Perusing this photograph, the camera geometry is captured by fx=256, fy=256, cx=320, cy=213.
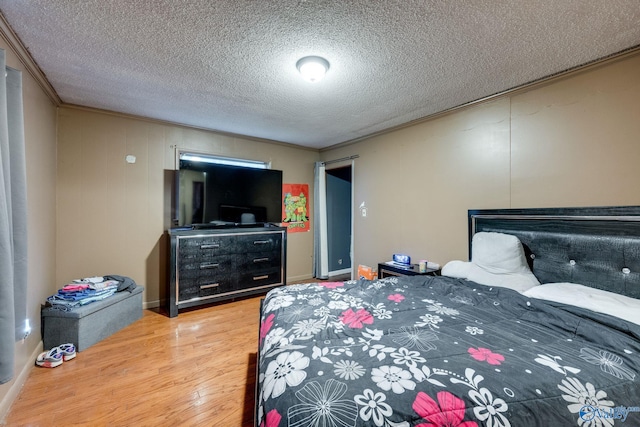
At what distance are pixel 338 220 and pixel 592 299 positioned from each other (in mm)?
3849

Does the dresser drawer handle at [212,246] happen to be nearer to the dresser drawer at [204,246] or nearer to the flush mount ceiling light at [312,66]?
the dresser drawer at [204,246]

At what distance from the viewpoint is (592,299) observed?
1.55 m

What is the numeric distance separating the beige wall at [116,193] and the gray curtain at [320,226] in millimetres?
1851

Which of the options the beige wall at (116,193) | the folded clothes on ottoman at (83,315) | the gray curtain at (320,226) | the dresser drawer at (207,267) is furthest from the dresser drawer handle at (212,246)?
the gray curtain at (320,226)

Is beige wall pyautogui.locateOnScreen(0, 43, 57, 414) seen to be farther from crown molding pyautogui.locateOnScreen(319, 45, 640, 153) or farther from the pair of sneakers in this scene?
crown molding pyautogui.locateOnScreen(319, 45, 640, 153)

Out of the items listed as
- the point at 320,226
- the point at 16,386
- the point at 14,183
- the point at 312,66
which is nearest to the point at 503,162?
the point at 312,66

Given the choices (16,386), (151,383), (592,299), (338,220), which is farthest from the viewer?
(338,220)

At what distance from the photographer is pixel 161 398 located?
66.9 inches

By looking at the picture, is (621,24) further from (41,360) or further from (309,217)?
(41,360)

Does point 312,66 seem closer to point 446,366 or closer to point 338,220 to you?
point 446,366

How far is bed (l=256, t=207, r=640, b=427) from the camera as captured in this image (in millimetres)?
817

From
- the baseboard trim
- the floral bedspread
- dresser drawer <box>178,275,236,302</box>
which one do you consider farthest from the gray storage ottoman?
the floral bedspread

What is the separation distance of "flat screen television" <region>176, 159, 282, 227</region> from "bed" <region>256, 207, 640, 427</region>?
2029 mm

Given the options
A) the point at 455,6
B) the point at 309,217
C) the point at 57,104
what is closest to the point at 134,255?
the point at 57,104
